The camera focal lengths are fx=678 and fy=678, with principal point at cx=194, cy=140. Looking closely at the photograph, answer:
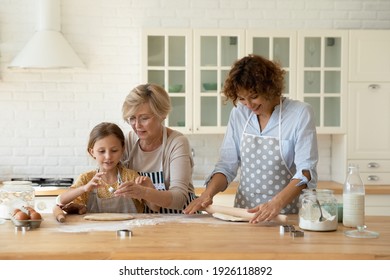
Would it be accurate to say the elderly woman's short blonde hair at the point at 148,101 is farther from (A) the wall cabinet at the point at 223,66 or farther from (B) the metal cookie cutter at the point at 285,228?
(A) the wall cabinet at the point at 223,66

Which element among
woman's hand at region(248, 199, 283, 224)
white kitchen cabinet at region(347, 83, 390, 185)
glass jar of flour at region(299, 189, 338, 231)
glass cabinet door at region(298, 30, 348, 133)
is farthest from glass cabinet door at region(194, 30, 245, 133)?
glass jar of flour at region(299, 189, 338, 231)

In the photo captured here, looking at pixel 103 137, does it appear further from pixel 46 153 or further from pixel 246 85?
pixel 46 153

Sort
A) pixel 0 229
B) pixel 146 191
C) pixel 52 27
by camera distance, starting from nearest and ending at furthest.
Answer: pixel 0 229
pixel 146 191
pixel 52 27

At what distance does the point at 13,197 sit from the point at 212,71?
2.88 metres

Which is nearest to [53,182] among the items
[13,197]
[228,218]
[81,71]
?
A: [81,71]

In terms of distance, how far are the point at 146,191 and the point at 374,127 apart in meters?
3.17

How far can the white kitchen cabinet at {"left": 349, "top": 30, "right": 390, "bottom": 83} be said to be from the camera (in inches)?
226

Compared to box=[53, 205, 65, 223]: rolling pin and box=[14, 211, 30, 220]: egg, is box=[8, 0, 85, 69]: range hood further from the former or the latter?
box=[14, 211, 30, 220]: egg

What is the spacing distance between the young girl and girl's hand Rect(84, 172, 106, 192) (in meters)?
0.14

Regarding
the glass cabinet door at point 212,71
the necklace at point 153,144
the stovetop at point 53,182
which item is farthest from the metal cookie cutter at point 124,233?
the glass cabinet door at point 212,71

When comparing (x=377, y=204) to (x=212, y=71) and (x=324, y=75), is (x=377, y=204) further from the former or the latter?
(x=212, y=71)

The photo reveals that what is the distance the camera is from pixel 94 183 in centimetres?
312

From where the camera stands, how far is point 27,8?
594 cm
